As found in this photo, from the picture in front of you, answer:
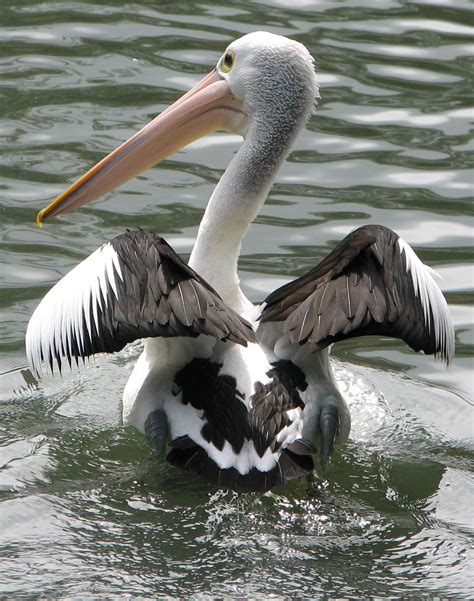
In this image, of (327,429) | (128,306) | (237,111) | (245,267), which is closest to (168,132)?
(237,111)

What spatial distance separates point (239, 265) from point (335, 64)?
93.6 inches

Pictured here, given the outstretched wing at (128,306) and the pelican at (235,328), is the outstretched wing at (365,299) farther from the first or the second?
the outstretched wing at (128,306)

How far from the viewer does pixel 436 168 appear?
22.6 ft

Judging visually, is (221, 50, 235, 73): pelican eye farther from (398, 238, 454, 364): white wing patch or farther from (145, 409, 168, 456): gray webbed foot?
(145, 409, 168, 456): gray webbed foot

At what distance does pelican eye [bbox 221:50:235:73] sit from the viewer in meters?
4.83

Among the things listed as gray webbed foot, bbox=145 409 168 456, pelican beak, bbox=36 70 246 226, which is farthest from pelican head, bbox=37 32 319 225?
gray webbed foot, bbox=145 409 168 456

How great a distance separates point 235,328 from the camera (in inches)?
151

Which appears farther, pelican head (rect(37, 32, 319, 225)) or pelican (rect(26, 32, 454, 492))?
pelican head (rect(37, 32, 319, 225))

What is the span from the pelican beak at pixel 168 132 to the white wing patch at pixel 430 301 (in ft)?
3.43

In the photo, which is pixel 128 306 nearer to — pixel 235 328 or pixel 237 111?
pixel 235 328

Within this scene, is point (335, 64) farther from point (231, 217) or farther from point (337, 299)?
→ point (337, 299)

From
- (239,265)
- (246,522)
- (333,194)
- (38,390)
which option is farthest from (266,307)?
(333,194)

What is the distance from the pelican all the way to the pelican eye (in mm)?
215

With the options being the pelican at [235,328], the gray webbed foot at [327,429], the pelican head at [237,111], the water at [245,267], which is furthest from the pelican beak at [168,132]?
the gray webbed foot at [327,429]
